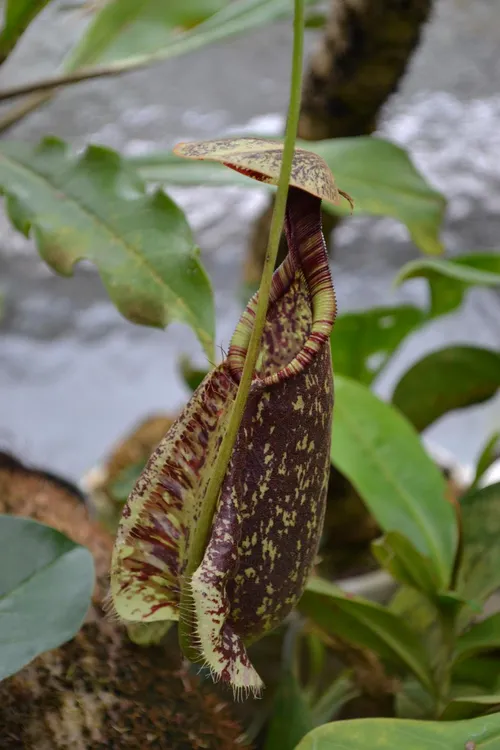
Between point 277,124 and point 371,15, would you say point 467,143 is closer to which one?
point 277,124

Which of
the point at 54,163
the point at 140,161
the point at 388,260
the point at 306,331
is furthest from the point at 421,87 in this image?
the point at 306,331

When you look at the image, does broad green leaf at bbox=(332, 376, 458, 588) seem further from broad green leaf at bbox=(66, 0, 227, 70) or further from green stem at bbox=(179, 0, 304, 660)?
broad green leaf at bbox=(66, 0, 227, 70)

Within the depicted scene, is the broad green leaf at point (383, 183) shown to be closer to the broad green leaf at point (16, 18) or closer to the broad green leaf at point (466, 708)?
the broad green leaf at point (16, 18)

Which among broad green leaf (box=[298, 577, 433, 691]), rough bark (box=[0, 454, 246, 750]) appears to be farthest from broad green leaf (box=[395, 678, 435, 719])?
rough bark (box=[0, 454, 246, 750])

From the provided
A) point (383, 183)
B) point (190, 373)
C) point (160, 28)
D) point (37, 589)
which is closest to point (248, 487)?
point (37, 589)

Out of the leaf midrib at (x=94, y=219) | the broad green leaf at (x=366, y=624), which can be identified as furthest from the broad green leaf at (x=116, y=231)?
the broad green leaf at (x=366, y=624)

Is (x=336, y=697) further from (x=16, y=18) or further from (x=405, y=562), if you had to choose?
(x=16, y=18)
